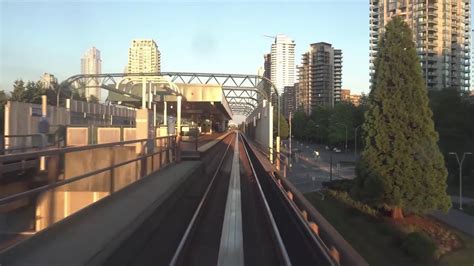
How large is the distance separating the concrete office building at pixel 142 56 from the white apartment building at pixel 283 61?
1558 inches

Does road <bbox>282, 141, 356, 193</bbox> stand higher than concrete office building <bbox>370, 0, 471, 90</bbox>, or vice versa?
concrete office building <bbox>370, 0, 471, 90</bbox>

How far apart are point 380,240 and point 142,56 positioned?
3810 inches

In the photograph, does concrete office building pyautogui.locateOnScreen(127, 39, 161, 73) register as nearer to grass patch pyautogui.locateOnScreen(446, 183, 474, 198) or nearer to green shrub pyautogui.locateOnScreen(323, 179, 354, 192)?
green shrub pyautogui.locateOnScreen(323, 179, 354, 192)

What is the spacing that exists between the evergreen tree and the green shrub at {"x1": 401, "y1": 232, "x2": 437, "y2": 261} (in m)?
4.35

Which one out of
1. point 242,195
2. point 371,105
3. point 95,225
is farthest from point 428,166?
point 95,225

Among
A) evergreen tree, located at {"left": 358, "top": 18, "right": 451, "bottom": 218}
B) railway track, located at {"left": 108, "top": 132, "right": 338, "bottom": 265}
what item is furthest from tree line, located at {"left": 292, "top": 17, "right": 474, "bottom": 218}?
railway track, located at {"left": 108, "top": 132, "right": 338, "bottom": 265}

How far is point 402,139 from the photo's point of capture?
95.1 ft

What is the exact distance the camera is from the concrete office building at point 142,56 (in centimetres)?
11316

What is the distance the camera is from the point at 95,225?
9641 millimetres

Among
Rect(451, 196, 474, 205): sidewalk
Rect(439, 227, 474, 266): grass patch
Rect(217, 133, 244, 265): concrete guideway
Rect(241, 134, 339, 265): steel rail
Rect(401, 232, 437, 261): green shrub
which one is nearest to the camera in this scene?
Rect(241, 134, 339, 265): steel rail

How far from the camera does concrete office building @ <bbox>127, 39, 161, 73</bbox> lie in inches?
4455

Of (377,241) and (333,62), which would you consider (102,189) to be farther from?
(333,62)

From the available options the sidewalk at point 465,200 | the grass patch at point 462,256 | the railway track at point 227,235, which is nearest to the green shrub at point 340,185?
the sidewalk at point 465,200

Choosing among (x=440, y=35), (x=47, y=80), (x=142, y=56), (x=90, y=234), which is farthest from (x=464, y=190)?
(x=440, y=35)
